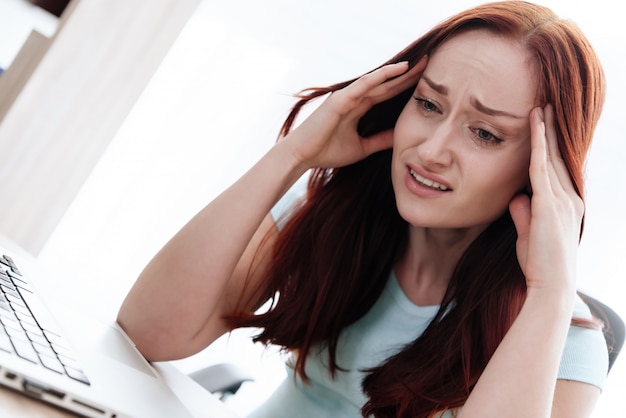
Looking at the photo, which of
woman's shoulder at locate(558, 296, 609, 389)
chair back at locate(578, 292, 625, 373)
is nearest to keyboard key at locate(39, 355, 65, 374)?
woman's shoulder at locate(558, 296, 609, 389)

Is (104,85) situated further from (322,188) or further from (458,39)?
(458,39)

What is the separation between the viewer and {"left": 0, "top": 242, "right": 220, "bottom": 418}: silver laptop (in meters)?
0.62

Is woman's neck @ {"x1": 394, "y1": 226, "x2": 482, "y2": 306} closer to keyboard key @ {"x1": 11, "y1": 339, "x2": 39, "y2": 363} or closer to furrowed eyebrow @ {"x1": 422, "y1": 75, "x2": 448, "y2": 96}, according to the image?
furrowed eyebrow @ {"x1": 422, "y1": 75, "x2": 448, "y2": 96}

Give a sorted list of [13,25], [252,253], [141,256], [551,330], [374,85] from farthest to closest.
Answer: [141,256]
[13,25]
[252,253]
[374,85]
[551,330]

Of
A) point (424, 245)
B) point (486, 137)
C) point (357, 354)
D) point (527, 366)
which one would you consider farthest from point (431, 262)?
point (527, 366)

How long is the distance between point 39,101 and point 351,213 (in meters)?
1.07

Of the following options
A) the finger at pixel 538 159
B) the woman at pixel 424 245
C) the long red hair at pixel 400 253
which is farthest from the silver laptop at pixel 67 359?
the finger at pixel 538 159

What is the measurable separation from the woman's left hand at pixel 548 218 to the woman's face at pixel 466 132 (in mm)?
43

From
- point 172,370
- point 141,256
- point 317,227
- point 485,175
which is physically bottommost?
point 141,256

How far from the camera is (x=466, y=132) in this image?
3.88 ft

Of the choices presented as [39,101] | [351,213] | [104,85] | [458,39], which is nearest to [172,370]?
[351,213]

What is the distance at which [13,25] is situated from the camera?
196cm

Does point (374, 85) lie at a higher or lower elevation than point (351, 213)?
higher

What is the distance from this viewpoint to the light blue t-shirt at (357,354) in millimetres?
1331
